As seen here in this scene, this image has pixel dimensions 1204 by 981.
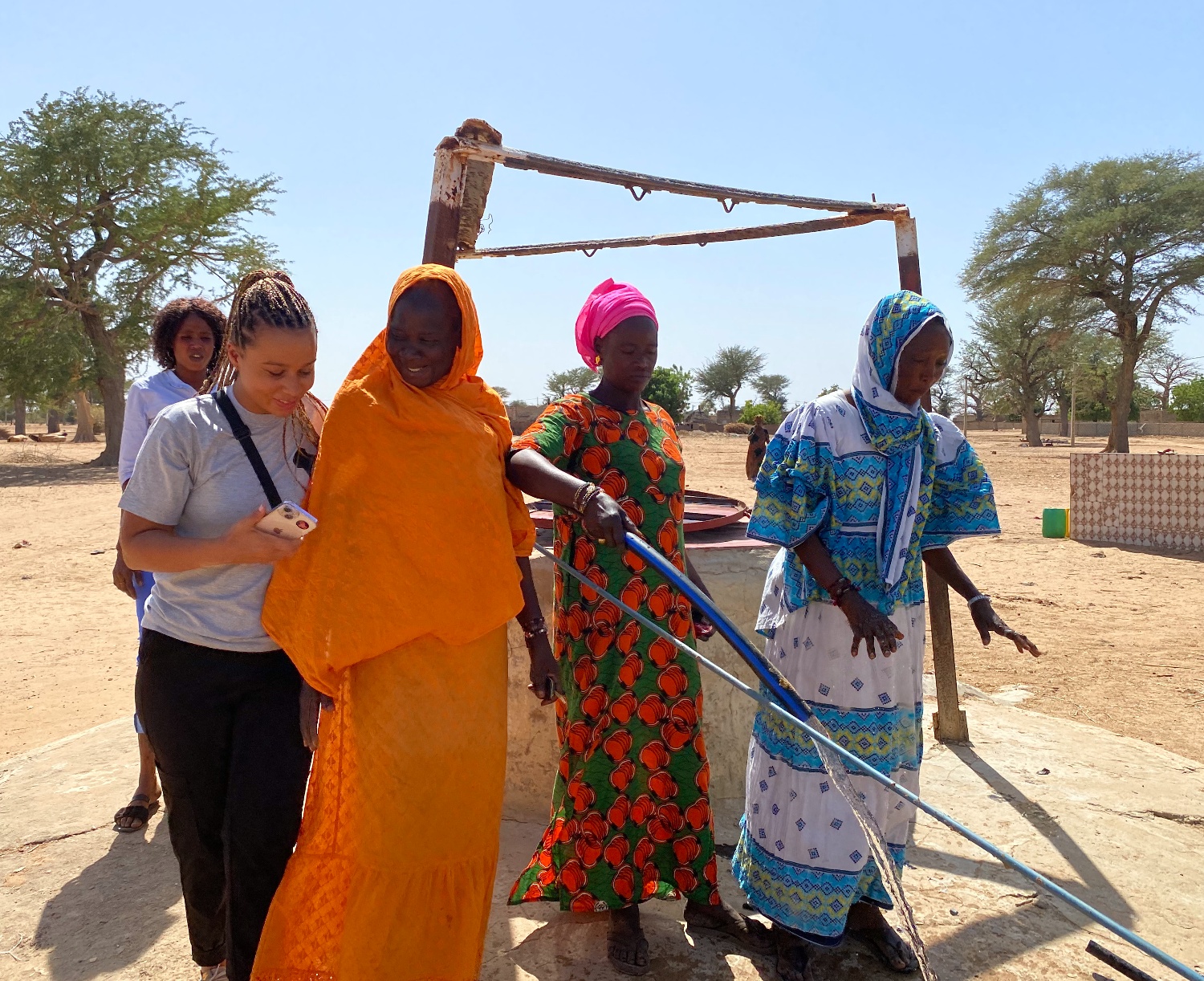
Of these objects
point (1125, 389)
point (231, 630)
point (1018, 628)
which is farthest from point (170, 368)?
point (1125, 389)

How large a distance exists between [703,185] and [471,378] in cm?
224

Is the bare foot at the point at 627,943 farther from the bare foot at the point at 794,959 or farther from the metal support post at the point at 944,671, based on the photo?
the metal support post at the point at 944,671

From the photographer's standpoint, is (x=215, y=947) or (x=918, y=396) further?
(x=918, y=396)

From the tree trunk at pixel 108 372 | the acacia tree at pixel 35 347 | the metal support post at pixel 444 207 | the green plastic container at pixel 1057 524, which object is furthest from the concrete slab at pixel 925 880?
the tree trunk at pixel 108 372

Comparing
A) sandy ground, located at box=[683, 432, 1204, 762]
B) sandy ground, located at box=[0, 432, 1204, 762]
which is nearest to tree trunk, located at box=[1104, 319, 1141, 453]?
sandy ground, located at box=[0, 432, 1204, 762]

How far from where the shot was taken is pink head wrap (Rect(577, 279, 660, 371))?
254cm

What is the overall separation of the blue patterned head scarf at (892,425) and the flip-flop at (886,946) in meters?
1.02

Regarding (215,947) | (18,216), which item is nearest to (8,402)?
(18,216)

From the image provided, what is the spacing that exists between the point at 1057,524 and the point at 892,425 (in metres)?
10.6

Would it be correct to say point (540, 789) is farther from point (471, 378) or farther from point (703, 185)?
point (703, 185)

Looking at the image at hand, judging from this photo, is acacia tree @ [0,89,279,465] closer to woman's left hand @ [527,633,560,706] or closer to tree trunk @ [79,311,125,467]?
tree trunk @ [79,311,125,467]

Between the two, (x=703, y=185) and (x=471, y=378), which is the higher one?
(x=703, y=185)

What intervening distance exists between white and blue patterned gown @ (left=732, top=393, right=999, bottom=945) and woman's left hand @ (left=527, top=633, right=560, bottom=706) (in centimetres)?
66

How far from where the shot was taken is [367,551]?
185 cm
